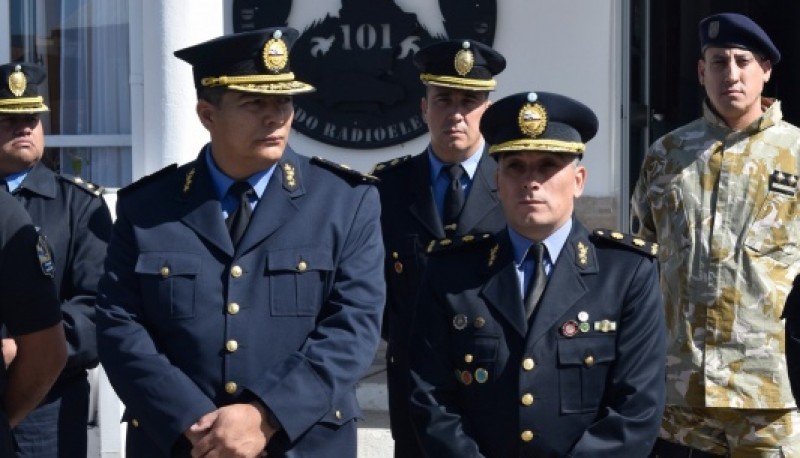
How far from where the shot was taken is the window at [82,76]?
8391mm

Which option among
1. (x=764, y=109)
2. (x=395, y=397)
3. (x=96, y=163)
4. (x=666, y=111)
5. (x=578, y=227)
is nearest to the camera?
(x=578, y=227)

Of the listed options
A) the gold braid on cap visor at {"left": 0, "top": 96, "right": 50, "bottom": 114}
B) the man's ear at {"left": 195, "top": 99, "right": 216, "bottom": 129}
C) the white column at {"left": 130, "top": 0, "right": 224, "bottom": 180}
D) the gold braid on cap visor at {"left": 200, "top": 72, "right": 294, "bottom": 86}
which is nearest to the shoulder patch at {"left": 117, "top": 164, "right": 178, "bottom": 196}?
the man's ear at {"left": 195, "top": 99, "right": 216, "bottom": 129}

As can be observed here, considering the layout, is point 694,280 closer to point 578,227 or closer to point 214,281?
point 578,227

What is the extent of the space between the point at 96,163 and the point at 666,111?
11.5ft

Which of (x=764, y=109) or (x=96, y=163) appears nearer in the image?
(x=764, y=109)

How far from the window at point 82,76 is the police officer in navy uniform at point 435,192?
350 cm

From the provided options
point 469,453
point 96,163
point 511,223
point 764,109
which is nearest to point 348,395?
point 469,453

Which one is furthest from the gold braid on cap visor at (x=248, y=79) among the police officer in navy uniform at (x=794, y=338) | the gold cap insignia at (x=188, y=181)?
the police officer in navy uniform at (x=794, y=338)

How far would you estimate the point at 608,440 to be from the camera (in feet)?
13.0

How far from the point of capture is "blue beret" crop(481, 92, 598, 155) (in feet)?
13.4

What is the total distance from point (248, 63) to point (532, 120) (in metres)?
0.74

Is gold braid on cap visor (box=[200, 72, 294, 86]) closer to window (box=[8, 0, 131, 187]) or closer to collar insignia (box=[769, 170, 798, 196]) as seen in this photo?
collar insignia (box=[769, 170, 798, 196])

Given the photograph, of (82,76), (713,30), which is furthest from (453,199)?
(82,76)

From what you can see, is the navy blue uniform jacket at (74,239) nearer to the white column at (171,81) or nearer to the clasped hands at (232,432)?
the clasped hands at (232,432)
